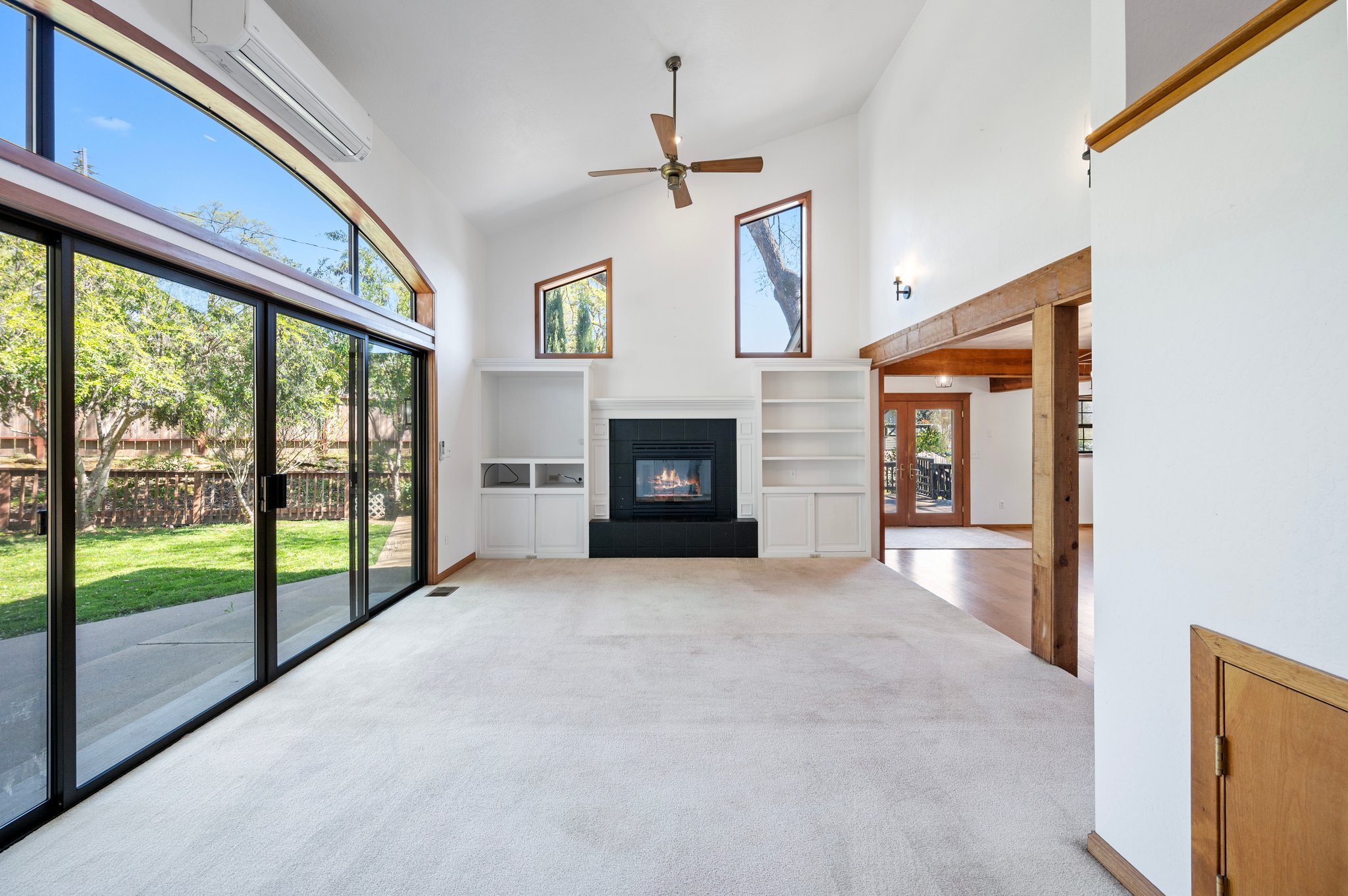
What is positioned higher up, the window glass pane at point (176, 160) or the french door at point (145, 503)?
the window glass pane at point (176, 160)

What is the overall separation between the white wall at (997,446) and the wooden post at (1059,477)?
5.36 metres

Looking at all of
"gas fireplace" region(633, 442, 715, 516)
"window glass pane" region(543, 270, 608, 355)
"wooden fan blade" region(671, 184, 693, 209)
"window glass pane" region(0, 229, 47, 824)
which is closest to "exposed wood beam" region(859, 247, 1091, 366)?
"wooden fan blade" region(671, 184, 693, 209)

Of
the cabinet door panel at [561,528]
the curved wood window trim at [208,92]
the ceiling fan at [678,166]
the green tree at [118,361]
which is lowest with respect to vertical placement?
the cabinet door panel at [561,528]

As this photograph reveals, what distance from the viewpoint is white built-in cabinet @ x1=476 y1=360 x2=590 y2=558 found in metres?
5.97

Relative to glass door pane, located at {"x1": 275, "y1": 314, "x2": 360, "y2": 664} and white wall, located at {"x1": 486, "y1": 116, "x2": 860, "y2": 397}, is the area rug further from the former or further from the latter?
glass door pane, located at {"x1": 275, "y1": 314, "x2": 360, "y2": 664}

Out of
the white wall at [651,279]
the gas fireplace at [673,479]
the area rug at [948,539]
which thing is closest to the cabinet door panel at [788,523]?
the gas fireplace at [673,479]

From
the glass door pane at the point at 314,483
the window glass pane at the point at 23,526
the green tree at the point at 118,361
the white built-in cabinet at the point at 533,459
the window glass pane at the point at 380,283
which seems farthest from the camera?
the white built-in cabinet at the point at 533,459

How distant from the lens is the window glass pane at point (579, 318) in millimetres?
6352

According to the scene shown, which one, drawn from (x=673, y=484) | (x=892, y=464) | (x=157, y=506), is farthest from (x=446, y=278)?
(x=892, y=464)

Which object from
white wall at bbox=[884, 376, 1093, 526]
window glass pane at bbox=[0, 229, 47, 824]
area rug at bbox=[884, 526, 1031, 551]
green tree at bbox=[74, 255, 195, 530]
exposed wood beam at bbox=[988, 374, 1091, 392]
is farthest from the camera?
white wall at bbox=[884, 376, 1093, 526]

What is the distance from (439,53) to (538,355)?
3303 mm

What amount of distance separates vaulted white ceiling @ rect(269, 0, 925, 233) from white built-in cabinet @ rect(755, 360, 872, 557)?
8.36ft

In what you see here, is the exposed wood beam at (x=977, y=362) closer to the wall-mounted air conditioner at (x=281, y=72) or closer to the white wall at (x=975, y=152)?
the white wall at (x=975, y=152)

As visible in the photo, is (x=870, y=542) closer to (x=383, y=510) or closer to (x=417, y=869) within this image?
(x=383, y=510)
